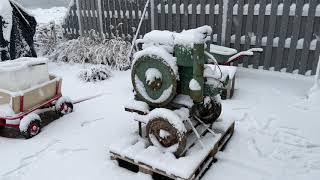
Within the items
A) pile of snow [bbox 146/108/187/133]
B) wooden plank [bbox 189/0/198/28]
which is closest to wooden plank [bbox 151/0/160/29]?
wooden plank [bbox 189/0/198/28]

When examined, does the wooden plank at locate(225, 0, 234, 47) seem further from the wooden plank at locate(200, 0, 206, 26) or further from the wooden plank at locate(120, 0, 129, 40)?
the wooden plank at locate(120, 0, 129, 40)

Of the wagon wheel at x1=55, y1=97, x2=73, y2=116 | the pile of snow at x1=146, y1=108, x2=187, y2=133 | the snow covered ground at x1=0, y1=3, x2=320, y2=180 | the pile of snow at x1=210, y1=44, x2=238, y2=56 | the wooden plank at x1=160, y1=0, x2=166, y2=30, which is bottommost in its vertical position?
the snow covered ground at x1=0, y1=3, x2=320, y2=180

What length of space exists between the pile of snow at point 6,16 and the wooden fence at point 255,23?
2567 mm

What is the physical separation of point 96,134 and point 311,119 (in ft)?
10.8

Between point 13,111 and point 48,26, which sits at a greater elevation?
point 48,26

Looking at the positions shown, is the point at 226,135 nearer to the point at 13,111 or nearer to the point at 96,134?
the point at 96,134

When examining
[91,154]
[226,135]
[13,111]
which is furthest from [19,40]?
[226,135]

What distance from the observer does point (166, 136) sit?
12.1 ft

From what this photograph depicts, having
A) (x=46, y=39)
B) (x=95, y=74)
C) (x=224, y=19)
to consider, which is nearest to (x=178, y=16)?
(x=224, y=19)

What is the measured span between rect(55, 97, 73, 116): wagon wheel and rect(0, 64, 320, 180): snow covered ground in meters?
0.12

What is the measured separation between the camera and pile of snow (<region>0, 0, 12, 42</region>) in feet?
21.5

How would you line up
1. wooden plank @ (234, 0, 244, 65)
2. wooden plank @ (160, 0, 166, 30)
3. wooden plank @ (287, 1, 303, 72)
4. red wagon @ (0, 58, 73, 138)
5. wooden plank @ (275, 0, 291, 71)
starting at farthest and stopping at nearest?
wooden plank @ (160, 0, 166, 30) → wooden plank @ (234, 0, 244, 65) → wooden plank @ (275, 0, 291, 71) → wooden plank @ (287, 1, 303, 72) → red wagon @ (0, 58, 73, 138)

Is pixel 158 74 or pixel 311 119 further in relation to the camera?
pixel 311 119

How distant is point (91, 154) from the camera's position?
4.20m
